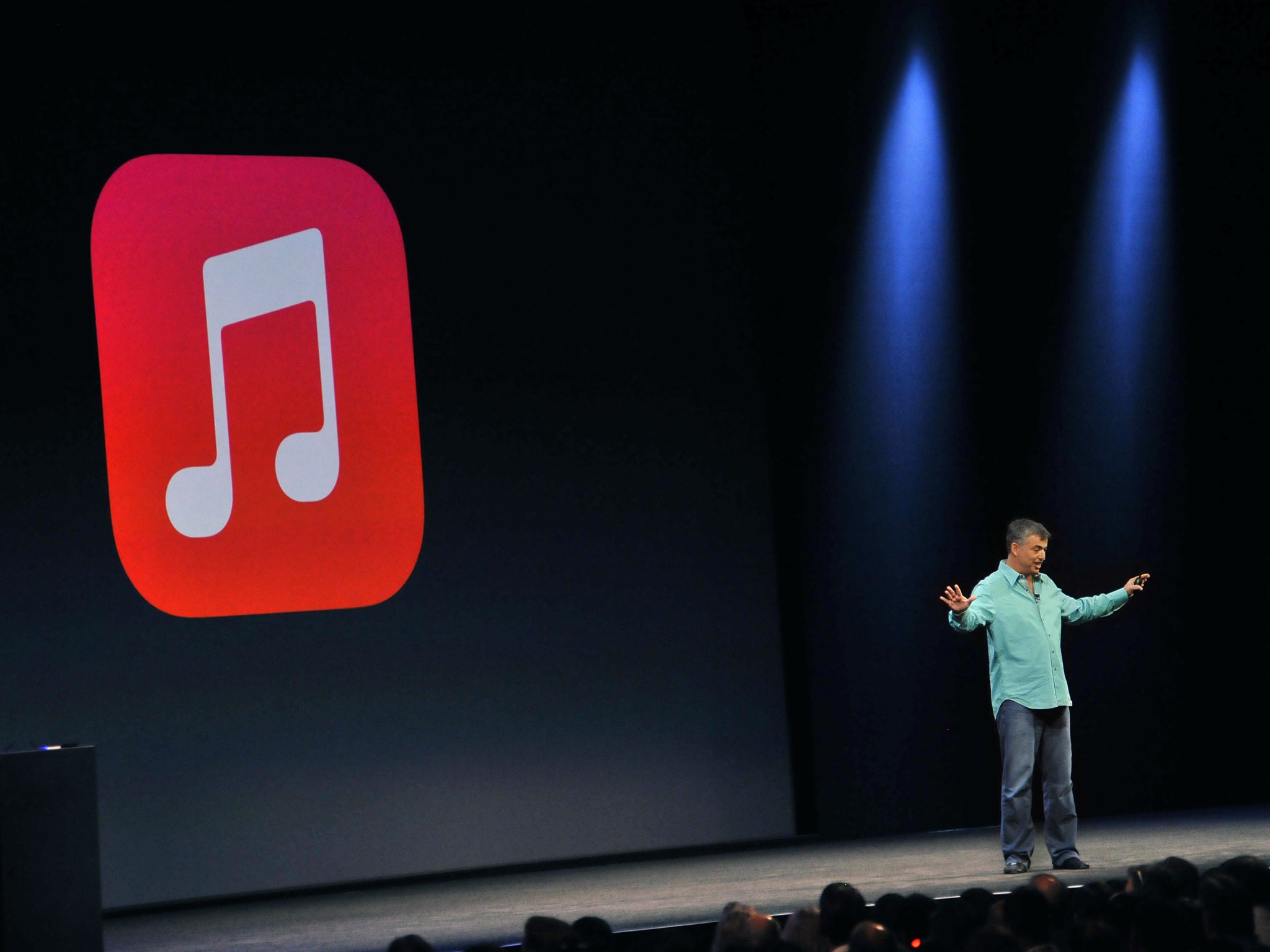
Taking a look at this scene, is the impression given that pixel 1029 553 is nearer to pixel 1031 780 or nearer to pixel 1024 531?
pixel 1024 531

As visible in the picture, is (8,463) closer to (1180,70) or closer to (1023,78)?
(1023,78)

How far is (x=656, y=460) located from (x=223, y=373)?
1.80 m

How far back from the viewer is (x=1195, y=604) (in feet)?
22.4

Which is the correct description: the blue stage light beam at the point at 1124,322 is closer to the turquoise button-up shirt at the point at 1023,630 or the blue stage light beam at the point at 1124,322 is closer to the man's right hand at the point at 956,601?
the turquoise button-up shirt at the point at 1023,630

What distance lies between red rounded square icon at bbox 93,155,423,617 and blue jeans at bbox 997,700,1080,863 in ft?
7.84

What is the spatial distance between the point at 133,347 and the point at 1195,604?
468 cm

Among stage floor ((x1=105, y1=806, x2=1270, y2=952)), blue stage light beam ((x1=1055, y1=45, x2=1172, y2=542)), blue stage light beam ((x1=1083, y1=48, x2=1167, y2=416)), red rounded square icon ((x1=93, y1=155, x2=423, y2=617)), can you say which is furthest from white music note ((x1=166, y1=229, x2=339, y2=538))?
blue stage light beam ((x1=1083, y1=48, x2=1167, y2=416))

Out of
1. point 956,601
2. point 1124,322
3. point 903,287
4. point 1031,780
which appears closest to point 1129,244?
point 1124,322

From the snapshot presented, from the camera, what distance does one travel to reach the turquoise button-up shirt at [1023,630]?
17.4ft

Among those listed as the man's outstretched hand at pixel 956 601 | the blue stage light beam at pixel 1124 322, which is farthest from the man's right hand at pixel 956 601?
the blue stage light beam at pixel 1124 322

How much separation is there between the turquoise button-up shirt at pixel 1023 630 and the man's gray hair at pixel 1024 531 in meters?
0.11

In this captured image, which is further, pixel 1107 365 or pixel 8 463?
pixel 1107 365

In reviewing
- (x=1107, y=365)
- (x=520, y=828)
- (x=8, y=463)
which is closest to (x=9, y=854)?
(x=8, y=463)

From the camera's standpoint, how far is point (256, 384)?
5.88 m
